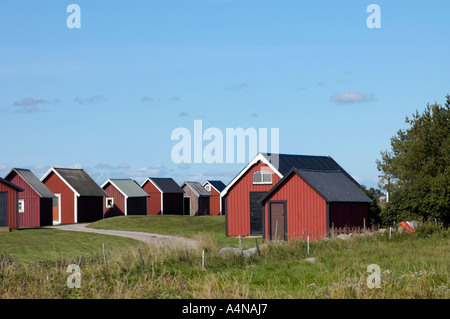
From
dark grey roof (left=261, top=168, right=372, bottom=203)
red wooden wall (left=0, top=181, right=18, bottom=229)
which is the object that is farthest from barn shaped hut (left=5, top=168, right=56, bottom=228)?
dark grey roof (left=261, top=168, right=372, bottom=203)

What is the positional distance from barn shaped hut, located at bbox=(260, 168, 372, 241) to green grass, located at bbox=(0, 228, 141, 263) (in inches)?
321

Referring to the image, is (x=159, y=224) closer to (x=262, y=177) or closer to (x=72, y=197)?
(x=72, y=197)

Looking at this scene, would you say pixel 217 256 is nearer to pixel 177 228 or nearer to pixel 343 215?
pixel 343 215

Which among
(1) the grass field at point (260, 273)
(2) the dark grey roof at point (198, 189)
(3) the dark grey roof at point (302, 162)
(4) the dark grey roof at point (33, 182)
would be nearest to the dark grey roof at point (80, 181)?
(4) the dark grey roof at point (33, 182)

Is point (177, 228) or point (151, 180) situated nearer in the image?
point (177, 228)

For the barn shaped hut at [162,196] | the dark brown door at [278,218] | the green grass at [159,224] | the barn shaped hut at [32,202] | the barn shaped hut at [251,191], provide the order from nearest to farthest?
the dark brown door at [278,218] → the barn shaped hut at [251,191] → the green grass at [159,224] → the barn shaped hut at [32,202] → the barn shaped hut at [162,196]

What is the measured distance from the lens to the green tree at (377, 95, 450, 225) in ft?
130

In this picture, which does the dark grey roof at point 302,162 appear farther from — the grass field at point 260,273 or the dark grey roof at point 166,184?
the dark grey roof at point 166,184

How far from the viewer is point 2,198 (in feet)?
149

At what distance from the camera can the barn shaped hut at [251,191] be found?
4034 cm

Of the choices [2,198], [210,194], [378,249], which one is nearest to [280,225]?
[378,249]

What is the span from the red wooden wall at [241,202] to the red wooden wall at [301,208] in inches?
184

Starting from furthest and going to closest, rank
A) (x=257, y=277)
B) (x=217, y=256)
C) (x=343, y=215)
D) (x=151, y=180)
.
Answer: (x=151, y=180)
(x=343, y=215)
(x=217, y=256)
(x=257, y=277)
